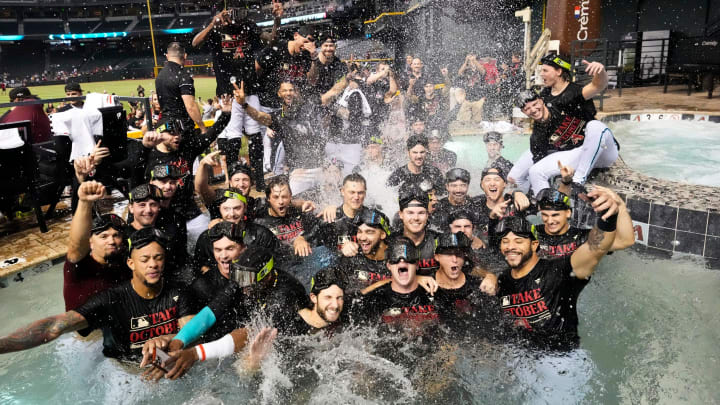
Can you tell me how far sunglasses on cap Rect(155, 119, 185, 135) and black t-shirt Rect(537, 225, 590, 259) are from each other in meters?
4.38

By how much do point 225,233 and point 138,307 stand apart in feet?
2.93

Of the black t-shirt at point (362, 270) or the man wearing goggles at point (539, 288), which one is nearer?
the man wearing goggles at point (539, 288)

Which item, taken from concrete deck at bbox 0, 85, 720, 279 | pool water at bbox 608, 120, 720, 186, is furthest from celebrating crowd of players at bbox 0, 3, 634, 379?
pool water at bbox 608, 120, 720, 186

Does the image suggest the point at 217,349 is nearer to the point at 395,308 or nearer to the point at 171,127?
the point at 395,308

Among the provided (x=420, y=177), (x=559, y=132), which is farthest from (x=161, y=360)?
(x=559, y=132)

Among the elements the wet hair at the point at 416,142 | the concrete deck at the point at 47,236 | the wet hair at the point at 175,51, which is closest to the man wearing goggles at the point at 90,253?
A: the concrete deck at the point at 47,236

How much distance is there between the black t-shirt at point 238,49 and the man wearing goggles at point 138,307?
4.17m

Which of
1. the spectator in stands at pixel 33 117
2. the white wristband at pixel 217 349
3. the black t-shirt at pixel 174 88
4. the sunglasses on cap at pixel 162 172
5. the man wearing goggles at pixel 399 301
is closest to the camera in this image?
the white wristband at pixel 217 349

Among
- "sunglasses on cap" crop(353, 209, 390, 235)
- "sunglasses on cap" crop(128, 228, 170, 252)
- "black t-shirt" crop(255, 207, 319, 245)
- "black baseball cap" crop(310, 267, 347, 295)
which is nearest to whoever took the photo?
"sunglasses on cap" crop(128, 228, 170, 252)

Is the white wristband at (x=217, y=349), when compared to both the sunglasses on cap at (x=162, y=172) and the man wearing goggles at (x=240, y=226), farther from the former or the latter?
the sunglasses on cap at (x=162, y=172)

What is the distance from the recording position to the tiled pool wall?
5.22 metres

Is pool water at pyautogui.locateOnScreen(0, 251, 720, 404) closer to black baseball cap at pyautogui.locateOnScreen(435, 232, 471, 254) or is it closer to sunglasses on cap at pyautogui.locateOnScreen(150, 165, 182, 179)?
black baseball cap at pyautogui.locateOnScreen(435, 232, 471, 254)

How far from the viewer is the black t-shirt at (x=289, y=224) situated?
5617mm

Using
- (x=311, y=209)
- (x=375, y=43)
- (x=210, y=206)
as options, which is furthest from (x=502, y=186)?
(x=375, y=43)
